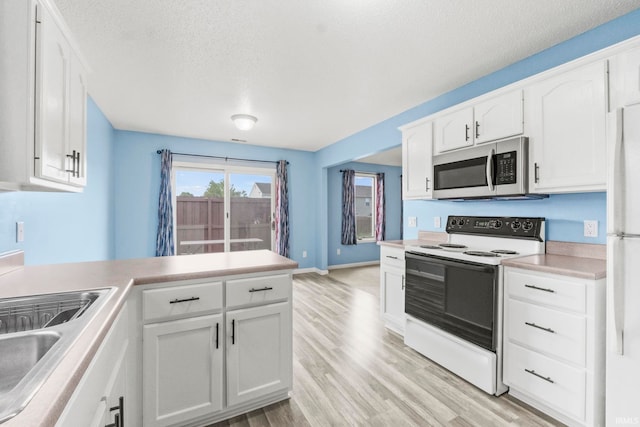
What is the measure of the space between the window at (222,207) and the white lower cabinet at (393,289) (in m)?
3.01

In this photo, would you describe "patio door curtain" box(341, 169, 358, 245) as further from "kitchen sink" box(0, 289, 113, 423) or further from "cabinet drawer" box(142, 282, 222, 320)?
"kitchen sink" box(0, 289, 113, 423)

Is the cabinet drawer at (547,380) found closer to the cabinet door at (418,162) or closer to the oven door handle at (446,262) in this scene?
the oven door handle at (446,262)

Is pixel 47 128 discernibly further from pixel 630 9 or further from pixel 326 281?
pixel 326 281

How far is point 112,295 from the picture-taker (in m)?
1.23

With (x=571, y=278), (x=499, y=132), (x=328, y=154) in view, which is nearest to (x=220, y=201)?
(x=328, y=154)

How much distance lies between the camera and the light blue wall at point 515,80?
1.99 meters

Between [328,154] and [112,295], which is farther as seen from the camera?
[328,154]

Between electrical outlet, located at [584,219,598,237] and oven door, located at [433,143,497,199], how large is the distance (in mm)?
610

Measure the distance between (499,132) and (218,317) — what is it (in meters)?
2.51

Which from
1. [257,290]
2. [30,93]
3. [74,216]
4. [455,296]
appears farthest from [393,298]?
[74,216]

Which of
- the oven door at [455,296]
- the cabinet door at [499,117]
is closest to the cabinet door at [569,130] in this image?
the cabinet door at [499,117]

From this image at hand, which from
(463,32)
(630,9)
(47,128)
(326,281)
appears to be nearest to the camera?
(47,128)

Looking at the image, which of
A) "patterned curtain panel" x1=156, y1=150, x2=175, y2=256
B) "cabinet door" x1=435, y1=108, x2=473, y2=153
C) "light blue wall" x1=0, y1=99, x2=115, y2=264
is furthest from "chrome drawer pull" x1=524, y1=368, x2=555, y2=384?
"patterned curtain panel" x1=156, y1=150, x2=175, y2=256

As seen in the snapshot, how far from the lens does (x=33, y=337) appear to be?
35.3 inches
